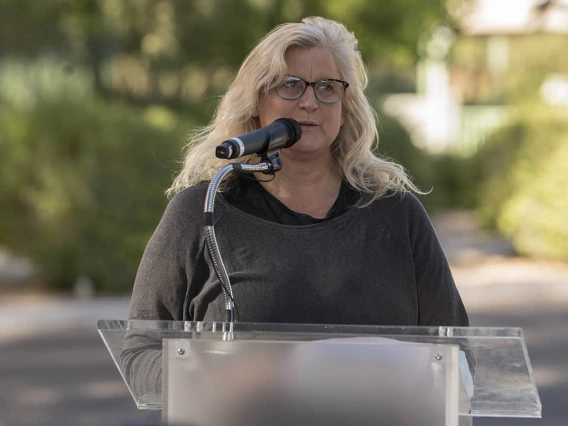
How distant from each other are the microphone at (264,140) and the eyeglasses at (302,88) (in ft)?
0.57

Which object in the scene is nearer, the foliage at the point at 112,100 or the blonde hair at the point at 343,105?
the blonde hair at the point at 343,105

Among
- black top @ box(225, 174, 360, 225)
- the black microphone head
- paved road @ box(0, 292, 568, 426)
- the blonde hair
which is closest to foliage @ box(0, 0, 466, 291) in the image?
paved road @ box(0, 292, 568, 426)

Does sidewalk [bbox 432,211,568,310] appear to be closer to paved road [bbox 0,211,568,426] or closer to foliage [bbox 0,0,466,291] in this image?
paved road [bbox 0,211,568,426]

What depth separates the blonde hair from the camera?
3.01 meters

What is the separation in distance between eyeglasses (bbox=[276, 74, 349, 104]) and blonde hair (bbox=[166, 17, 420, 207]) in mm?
26

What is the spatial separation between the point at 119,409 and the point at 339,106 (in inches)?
216

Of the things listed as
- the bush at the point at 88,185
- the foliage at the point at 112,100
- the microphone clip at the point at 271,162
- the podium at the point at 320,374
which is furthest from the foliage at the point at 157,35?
the podium at the point at 320,374

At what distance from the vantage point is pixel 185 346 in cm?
214

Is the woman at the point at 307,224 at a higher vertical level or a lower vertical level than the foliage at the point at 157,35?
lower

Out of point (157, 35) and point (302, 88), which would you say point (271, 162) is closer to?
point (302, 88)

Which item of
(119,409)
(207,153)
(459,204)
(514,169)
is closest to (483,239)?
(514,169)

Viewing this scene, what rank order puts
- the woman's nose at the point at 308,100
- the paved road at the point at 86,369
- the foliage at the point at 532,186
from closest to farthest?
the woman's nose at the point at 308,100
the paved road at the point at 86,369
the foliage at the point at 532,186

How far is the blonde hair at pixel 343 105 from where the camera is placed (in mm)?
3006

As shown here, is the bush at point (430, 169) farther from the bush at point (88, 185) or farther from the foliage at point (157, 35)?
the bush at point (88, 185)
